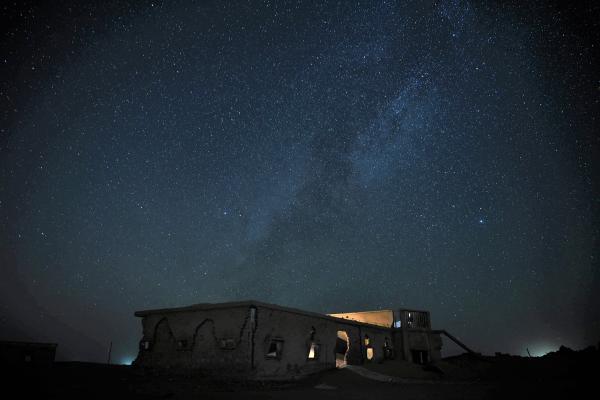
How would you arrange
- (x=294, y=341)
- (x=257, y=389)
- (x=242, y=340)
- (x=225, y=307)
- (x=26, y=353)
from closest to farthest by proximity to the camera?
(x=257, y=389) < (x=242, y=340) < (x=225, y=307) < (x=294, y=341) < (x=26, y=353)

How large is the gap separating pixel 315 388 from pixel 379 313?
18373 millimetres

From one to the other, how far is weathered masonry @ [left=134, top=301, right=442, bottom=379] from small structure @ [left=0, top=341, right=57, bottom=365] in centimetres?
710

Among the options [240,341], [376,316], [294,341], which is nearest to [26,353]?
[240,341]

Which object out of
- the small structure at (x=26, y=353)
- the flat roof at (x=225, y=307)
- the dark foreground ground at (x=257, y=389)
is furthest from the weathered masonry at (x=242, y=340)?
the small structure at (x=26, y=353)

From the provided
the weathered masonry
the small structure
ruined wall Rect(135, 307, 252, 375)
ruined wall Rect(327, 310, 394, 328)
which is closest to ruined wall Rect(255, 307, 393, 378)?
the weathered masonry

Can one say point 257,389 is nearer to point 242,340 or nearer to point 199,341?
point 242,340

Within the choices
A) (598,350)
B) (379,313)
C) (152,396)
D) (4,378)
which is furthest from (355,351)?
(598,350)

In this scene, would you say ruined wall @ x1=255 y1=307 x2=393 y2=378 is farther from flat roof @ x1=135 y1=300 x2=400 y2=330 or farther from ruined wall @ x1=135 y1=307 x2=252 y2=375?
ruined wall @ x1=135 y1=307 x2=252 y2=375

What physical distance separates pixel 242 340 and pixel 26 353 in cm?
1539

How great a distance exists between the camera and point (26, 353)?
22.4 metres

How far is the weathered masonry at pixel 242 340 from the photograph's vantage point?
16.5 m

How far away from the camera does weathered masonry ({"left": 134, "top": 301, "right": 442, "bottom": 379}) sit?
16453mm

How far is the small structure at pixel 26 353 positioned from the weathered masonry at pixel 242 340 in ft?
23.3

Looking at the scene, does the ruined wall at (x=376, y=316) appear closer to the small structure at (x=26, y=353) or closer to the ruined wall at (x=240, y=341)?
the ruined wall at (x=240, y=341)
